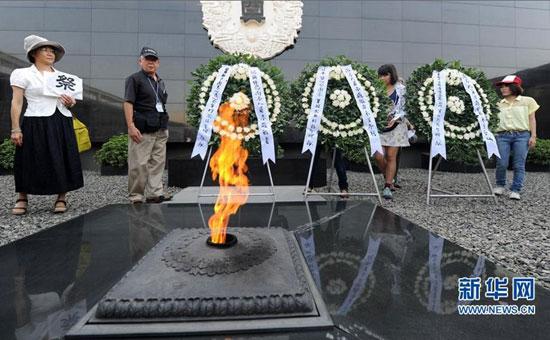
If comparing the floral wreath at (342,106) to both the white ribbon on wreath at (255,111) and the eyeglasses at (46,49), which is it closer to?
the white ribbon on wreath at (255,111)

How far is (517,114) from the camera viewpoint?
4.97 metres

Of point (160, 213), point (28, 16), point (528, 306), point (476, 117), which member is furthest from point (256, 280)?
point (28, 16)

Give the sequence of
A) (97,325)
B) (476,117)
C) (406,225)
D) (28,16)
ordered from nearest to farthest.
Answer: (97,325), (406,225), (476,117), (28,16)

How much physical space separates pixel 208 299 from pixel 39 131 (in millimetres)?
3230

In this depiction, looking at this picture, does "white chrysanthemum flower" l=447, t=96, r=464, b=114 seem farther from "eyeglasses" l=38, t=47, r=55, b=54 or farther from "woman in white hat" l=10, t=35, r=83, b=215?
"eyeglasses" l=38, t=47, r=55, b=54

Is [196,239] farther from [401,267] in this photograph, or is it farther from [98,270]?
[401,267]

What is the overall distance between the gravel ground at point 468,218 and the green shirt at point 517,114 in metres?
1.05

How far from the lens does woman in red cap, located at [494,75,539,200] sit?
497 centimetres

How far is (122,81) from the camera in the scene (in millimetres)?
9312

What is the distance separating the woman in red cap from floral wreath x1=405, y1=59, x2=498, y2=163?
1.34 feet

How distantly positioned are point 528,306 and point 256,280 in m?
1.13

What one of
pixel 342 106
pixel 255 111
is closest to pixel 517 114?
pixel 342 106

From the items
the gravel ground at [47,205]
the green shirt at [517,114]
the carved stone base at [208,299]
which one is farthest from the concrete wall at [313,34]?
the carved stone base at [208,299]

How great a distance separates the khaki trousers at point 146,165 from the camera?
13.6 feet
